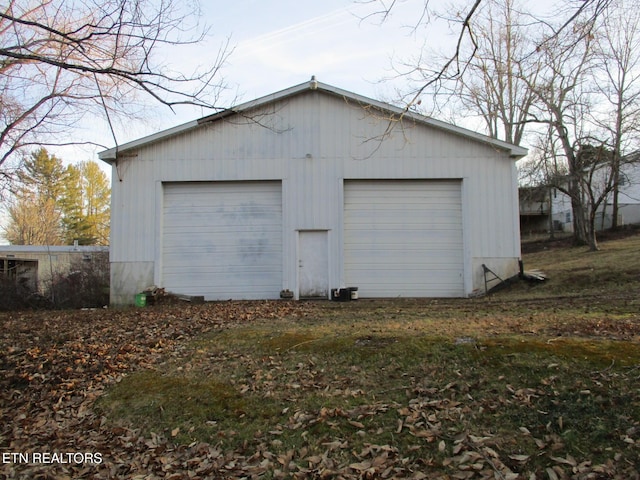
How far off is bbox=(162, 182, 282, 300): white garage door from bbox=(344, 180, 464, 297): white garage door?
2.39 m

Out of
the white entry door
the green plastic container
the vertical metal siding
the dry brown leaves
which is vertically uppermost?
the vertical metal siding

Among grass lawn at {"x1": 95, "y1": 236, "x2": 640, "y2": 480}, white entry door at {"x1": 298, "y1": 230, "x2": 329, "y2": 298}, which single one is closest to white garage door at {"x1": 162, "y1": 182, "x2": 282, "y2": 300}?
white entry door at {"x1": 298, "y1": 230, "x2": 329, "y2": 298}

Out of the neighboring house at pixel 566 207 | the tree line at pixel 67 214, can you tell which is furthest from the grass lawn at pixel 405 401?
the tree line at pixel 67 214

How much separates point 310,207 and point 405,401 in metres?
10.1

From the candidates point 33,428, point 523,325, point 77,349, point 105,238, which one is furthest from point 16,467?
point 105,238

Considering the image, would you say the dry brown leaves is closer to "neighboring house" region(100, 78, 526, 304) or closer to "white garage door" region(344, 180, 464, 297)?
"neighboring house" region(100, 78, 526, 304)

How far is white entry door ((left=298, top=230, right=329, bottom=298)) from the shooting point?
13969mm

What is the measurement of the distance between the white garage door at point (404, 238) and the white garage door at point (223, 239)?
94.2 inches

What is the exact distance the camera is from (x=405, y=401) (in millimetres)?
4301

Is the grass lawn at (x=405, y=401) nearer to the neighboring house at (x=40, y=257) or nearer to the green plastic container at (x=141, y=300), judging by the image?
the green plastic container at (x=141, y=300)

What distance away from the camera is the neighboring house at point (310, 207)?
1393 cm

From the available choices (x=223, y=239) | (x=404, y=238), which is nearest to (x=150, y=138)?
(x=223, y=239)

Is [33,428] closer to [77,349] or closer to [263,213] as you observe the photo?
[77,349]

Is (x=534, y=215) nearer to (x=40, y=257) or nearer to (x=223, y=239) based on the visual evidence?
(x=223, y=239)
